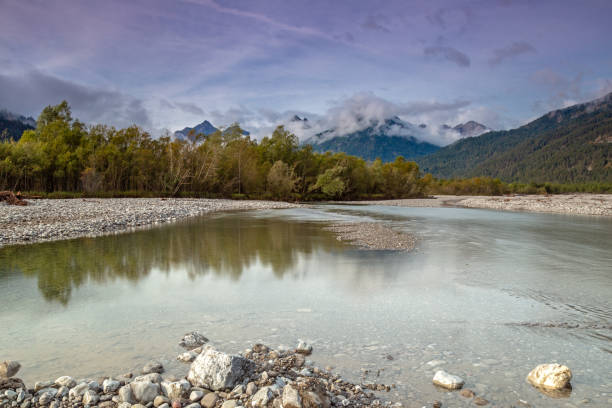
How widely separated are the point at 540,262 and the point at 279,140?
2896 inches

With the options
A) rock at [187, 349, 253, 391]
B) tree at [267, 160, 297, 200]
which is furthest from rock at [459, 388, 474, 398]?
tree at [267, 160, 297, 200]

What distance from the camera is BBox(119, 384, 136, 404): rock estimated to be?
4.05 metres

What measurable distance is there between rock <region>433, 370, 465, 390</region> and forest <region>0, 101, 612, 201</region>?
55.1 m

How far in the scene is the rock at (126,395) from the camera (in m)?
4.05

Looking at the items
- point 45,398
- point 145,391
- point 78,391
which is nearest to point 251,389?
point 145,391

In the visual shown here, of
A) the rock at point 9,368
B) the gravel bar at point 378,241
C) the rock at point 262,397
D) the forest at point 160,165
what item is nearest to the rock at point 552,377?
the rock at point 262,397

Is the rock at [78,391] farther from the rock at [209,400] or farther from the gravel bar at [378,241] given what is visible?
the gravel bar at [378,241]

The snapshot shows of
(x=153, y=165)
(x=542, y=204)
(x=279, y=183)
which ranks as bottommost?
(x=542, y=204)

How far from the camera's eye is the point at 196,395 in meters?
4.15

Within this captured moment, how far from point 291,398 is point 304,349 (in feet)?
5.65

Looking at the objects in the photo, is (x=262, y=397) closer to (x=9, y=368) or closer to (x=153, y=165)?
(x=9, y=368)

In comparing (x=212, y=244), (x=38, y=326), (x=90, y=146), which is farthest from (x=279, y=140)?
(x=38, y=326)

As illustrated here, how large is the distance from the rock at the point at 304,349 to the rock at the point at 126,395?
2.38 meters

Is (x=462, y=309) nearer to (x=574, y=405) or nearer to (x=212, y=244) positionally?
(x=574, y=405)
